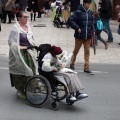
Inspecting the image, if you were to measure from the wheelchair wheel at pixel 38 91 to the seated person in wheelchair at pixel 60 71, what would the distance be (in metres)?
0.22

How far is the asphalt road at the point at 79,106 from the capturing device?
262 inches

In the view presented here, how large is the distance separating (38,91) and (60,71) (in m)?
0.52

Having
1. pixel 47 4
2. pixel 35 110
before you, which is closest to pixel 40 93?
pixel 35 110

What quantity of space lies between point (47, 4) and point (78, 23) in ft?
51.3

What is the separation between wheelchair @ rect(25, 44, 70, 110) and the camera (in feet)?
22.6

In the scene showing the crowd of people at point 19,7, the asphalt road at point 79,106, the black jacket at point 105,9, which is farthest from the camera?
the crowd of people at point 19,7

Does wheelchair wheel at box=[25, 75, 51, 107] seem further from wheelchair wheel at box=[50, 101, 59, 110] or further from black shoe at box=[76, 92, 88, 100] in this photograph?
black shoe at box=[76, 92, 88, 100]

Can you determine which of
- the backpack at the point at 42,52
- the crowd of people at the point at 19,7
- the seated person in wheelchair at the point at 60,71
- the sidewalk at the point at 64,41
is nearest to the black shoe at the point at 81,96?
the seated person in wheelchair at the point at 60,71

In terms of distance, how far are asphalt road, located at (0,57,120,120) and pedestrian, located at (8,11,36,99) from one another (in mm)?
441

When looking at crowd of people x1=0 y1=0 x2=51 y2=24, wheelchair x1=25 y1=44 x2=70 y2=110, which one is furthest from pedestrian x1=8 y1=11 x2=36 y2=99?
crowd of people x1=0 y1=0 x2=51 y2=24

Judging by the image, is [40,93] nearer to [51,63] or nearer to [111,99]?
[51,63]

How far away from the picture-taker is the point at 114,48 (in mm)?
14234

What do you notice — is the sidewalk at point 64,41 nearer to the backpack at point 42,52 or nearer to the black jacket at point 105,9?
the black jacket at point 105,9

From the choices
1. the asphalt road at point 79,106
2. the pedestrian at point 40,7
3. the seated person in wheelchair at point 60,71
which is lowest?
the asphalt road at point 79,106
